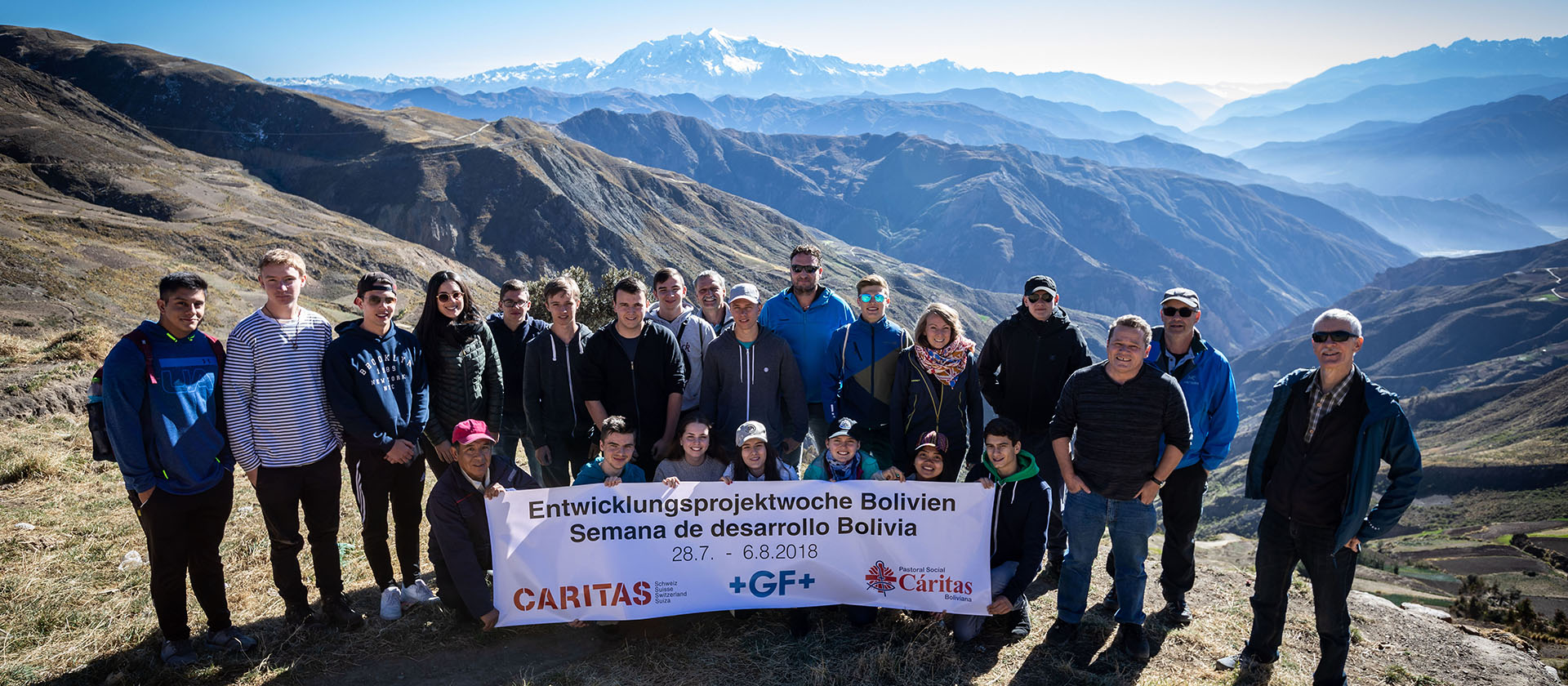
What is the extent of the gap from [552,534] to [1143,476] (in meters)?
4.30

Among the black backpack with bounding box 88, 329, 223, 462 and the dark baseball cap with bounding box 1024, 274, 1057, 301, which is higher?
the dark baseball cap with bounding box 1024, 274, 1057, 301

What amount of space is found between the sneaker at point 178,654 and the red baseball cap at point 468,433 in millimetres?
2242

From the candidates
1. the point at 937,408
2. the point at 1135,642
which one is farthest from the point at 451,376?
the point at 1135,642

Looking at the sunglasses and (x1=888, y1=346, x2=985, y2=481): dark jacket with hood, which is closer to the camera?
the sunglasses

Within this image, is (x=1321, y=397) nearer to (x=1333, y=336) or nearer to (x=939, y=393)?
(x=1333, y=336)

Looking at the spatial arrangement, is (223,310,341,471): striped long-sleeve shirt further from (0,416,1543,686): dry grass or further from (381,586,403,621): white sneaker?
(0,416,1543,686): dry grass

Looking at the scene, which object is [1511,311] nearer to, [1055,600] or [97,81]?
[1055,600]

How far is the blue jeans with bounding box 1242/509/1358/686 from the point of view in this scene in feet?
15.8

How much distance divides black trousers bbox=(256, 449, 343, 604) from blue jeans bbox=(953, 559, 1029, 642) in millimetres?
4719

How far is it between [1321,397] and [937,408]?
8.69ft

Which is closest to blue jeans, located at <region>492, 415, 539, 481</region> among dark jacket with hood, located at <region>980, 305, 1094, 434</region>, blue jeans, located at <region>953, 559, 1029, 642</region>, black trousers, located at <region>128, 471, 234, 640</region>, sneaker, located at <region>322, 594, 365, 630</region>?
sneaker, located at <region>322, 594, 365, 630</region>

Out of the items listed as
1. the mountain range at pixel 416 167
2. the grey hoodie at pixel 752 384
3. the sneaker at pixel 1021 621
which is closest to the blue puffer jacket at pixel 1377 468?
the sneaker at pixel 1021 621

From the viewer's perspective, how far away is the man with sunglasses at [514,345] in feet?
22.1

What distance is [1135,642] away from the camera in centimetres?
538
